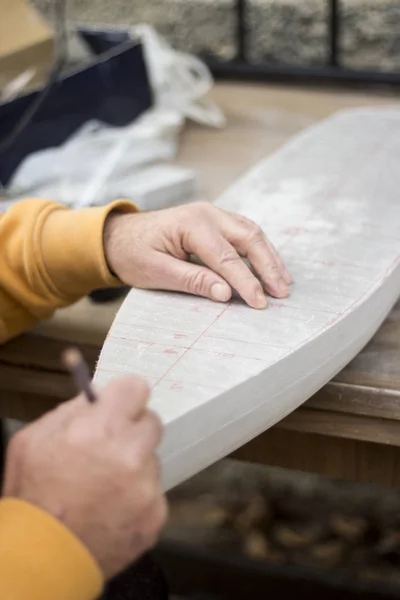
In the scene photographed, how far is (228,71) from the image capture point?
1491 mm

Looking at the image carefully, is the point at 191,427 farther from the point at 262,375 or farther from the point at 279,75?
the point at 279,75

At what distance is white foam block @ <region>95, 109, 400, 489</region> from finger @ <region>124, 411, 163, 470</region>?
61 millimetres

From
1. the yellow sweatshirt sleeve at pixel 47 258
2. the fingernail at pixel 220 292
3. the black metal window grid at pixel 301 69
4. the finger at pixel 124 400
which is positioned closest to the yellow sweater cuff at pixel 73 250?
the yellow sweatshirt sleeve at pixel 47 258

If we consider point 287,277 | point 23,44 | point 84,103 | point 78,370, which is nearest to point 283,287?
point 287,277

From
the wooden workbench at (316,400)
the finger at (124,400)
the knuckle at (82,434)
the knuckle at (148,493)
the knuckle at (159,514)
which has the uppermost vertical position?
the finger at (124,400)

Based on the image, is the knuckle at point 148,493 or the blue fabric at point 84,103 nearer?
the knuckle at point 148,493

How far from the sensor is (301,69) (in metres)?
1.42

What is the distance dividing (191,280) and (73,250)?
124 millimetres

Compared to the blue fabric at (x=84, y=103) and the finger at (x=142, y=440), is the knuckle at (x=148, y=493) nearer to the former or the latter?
the finger at (x=142, y=440)

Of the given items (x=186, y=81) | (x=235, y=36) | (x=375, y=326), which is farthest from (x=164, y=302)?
(x=235, y=36)

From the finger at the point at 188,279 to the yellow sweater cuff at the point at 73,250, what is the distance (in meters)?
0.06

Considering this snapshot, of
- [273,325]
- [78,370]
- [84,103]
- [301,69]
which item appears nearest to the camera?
[78,370]

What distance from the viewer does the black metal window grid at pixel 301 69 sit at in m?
1.38

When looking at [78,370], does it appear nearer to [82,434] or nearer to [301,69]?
[82,434]
